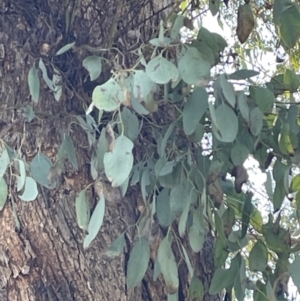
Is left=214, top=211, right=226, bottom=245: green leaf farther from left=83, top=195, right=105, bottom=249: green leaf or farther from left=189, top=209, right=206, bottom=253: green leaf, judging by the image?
left=83, top=195, right=105, bottom=249: green leaf

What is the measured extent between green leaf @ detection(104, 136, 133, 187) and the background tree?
0.01 meters

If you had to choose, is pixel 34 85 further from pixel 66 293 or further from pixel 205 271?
pixel 205 271

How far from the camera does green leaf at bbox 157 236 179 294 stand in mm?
801

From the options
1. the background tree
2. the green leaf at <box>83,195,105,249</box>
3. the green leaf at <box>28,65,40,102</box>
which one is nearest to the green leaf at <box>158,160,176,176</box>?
the background tree

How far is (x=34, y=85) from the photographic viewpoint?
92cm

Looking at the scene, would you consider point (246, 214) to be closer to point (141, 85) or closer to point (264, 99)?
point (264, 99)

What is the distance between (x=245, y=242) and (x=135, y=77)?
399 millimetres

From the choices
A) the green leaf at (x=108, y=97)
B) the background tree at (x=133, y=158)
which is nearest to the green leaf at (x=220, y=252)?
the background tree at (x=133, y=158)

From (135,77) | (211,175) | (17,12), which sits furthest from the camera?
(17,12)

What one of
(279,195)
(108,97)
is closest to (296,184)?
(279,195)

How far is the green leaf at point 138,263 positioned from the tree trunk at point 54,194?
136mm

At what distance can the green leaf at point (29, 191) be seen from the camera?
84 centimetres

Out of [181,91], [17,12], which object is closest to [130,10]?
[17,12]

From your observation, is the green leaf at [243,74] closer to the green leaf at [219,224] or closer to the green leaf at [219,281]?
the green leaf at [219,224]
